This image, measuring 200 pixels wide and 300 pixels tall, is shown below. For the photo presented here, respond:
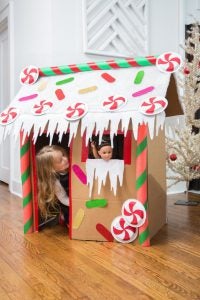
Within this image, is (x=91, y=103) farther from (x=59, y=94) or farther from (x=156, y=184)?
(x=156, y=184)

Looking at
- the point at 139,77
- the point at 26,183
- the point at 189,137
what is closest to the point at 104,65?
the point at 139,77

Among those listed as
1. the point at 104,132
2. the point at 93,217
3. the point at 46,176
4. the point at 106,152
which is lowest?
the point at 93,217

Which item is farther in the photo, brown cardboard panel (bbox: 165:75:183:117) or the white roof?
brown cardboard panel (bbox: 165:75:183:117)

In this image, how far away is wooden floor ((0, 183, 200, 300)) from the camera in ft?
4.25

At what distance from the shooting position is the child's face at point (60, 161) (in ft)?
6.40

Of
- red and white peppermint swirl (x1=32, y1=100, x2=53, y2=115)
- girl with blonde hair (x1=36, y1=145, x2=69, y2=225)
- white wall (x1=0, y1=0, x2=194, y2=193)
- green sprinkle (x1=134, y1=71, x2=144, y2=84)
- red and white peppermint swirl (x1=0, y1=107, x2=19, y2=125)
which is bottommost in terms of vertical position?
girl with blonde hair (x1=36, y1=145, x2=69, y2=225)

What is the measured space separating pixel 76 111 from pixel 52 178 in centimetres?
47

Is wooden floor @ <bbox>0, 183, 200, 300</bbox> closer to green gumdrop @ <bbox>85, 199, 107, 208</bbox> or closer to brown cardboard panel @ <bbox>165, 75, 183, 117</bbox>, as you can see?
green gumdrop @ <bbox>85, 199, 107, 208</bbox>

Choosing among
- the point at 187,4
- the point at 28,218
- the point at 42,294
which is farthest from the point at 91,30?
the point at 42,294

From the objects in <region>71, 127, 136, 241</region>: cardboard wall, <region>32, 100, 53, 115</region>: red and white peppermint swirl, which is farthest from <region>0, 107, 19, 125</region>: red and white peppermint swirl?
<region>71, 127, 136, 241</region>: cardboard wall

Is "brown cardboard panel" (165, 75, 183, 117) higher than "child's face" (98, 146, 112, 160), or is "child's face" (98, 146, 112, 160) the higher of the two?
"brown cardboard panel" (165, 75, 183, 117)

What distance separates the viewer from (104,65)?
76.5 inches

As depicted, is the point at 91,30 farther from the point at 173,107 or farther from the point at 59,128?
the point at 59,128

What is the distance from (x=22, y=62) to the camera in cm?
320
